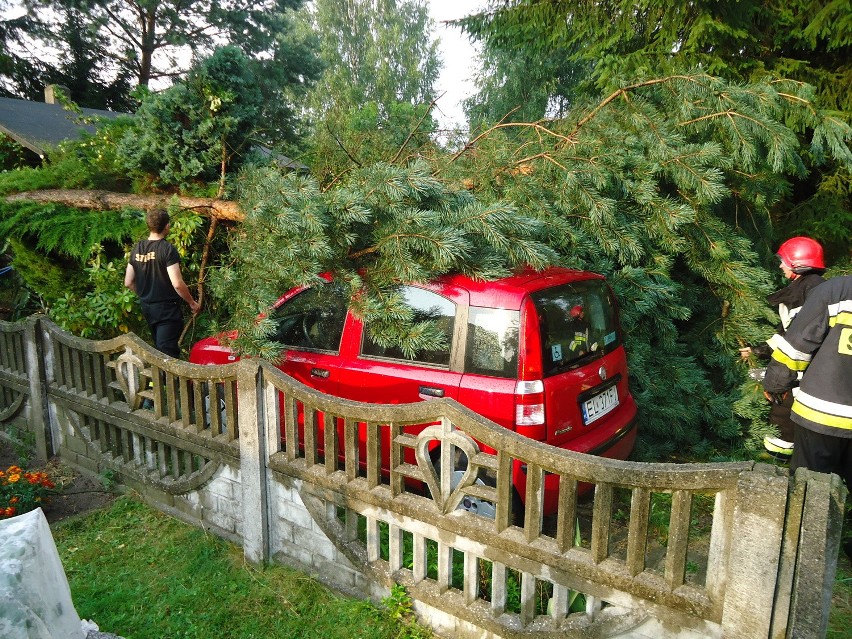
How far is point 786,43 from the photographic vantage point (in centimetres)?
700

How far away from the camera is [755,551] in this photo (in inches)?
78.6

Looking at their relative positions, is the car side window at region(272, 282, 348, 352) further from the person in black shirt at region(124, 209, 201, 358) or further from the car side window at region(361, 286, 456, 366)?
the person in black shirt at region(124, 209, 201, 358)

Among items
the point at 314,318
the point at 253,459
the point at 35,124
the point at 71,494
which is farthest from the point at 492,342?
the point at 35,124

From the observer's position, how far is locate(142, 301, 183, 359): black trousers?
17.5ft

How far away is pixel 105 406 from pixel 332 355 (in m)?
1.94

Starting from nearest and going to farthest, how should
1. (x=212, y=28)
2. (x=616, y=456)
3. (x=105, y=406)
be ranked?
1. (x=616, y=456)
2. (x=105, y=406)
3. (x=212, y=28)

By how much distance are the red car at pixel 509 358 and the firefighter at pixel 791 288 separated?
4.04ft

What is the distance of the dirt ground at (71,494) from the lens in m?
4.46

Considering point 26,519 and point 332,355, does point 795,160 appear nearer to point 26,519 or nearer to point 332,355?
point 332,355

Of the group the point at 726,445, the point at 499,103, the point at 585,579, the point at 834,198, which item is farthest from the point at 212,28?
the point at 585,579

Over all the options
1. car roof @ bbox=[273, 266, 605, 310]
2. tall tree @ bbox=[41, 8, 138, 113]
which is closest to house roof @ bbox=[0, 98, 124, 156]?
tall tree @ bbox=[41, 8, 138, 113]

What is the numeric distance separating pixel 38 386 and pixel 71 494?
1070 millimetres

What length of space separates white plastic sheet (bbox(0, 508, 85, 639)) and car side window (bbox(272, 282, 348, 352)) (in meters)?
2.02

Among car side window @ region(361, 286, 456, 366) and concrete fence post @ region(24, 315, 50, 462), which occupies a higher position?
car side window @ region(361, 286, 456, 366)
